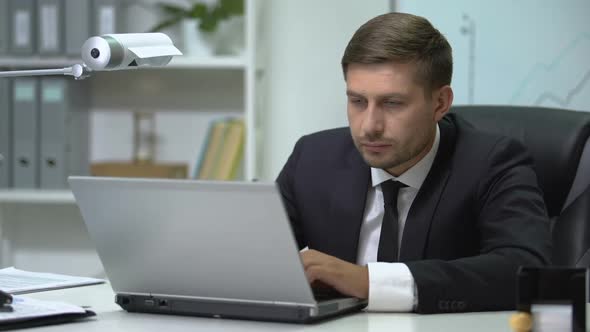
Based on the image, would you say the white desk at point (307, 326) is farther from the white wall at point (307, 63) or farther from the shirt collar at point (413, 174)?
the white wall at point (307, 63)

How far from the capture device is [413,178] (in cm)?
181

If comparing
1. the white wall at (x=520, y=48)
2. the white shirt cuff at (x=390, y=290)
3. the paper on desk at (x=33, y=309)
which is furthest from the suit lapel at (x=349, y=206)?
the white wall at (x=520, y=48)

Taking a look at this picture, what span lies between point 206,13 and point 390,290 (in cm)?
179

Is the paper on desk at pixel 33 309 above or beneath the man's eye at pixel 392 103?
beneath

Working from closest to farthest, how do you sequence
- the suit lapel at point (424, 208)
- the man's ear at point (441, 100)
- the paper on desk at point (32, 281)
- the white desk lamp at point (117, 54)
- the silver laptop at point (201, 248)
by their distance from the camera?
1. the silver laptop at point (201, 248)
2. the white desk lamp at point (117, 54)
3. the paper on desk at point (32, 281)
4. the suit lapel at point (424, 208)
5. the man's ear at point (441, 100)

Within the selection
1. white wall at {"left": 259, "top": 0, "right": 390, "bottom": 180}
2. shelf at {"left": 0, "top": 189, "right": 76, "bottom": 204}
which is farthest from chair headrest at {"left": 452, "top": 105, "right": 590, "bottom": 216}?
shelf at {"left": 0, "top": 189, "right": 76, "bottom": 204}

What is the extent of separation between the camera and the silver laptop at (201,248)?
1256mm

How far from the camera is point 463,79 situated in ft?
9.47

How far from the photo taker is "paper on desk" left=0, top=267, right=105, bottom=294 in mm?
1624

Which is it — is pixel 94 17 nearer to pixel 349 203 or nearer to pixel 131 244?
pixel 349 203

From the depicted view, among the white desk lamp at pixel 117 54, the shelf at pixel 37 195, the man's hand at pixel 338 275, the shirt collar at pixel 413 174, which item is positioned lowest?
the shelf at pixel 37 195

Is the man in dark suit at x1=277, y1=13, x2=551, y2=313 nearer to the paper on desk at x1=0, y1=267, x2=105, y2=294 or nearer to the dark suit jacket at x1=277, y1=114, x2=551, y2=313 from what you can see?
the dark suit jacket at x1=277, y1=114, x2=551, y2=313

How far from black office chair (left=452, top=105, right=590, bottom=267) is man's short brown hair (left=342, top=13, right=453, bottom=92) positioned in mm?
289

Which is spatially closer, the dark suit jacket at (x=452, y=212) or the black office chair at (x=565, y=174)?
the dark suit jacket at (x=452, y=212)
